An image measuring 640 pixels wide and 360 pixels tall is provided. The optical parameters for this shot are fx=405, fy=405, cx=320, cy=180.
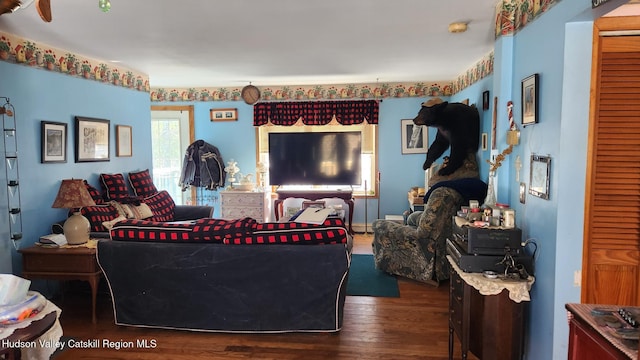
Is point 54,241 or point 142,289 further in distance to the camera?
point 54,241

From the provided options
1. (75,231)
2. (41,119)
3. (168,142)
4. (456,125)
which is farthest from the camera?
(168,142)

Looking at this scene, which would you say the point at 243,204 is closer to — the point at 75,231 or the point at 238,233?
the point at 75,231

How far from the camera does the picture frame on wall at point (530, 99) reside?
238 cm

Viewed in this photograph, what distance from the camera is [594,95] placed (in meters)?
2.01

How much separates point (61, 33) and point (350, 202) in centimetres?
421

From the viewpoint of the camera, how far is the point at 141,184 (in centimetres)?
518

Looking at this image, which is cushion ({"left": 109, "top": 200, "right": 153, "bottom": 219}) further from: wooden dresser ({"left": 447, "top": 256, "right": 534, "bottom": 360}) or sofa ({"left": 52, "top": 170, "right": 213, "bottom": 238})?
wooden dresser ({"left": 447, "top": 256, "right": 534, "bottom": 360})

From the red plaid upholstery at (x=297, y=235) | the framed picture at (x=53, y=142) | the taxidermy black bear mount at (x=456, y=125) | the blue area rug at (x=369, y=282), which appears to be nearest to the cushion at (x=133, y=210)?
the framed picture at (x=53, y=142)

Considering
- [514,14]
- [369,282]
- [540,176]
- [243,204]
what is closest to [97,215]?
[243,204]

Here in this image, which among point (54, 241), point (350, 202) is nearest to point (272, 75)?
point (350, 202)

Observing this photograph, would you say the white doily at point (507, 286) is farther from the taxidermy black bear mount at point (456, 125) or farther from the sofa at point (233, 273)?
the taxidermy black bear mount at point (456, 125)

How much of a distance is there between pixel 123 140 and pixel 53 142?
1.14 metres

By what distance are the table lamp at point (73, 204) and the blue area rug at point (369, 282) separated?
7.99ft

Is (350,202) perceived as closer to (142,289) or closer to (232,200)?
(232,200)
